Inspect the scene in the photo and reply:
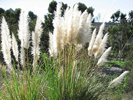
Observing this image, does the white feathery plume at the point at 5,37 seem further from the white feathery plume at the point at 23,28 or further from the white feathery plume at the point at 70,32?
the white feathery plume at the point at 70,32

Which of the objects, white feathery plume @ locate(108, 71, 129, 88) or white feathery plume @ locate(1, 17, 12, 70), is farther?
white feathery plume @ locate(108, 71, 129, 88)

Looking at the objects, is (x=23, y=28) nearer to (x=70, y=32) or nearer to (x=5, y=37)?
(x=5, y=37)

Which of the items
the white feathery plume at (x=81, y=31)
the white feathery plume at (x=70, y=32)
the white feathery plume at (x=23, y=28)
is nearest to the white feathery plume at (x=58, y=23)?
the white feathery plume at (x=70, y=32)

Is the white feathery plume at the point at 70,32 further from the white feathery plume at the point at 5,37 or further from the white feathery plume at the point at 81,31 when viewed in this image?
the white feathery plume at the point at 5,37

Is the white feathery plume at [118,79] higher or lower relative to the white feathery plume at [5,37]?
lower

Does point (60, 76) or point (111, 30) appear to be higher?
point (111, 30)

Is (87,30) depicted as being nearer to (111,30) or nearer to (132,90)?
(132,90)

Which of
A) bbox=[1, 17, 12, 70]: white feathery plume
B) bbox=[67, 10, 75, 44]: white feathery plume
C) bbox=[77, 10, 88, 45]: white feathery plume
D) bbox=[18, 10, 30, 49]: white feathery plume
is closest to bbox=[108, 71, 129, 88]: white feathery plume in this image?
bbox=[77, 10, 88, 45]: white feathery plume

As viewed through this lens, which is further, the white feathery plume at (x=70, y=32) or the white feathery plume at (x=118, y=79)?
the white feathery plume at (x=118, y=79)

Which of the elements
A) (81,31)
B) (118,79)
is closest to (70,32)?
(81,31)

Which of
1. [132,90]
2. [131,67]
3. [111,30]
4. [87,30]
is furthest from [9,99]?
[111,30]

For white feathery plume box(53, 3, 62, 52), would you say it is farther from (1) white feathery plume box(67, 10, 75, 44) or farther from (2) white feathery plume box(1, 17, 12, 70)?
(2) white feathery plume box(1, 17, 12, 70)

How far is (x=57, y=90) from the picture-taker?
1.74m

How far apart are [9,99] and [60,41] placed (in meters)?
1.18
